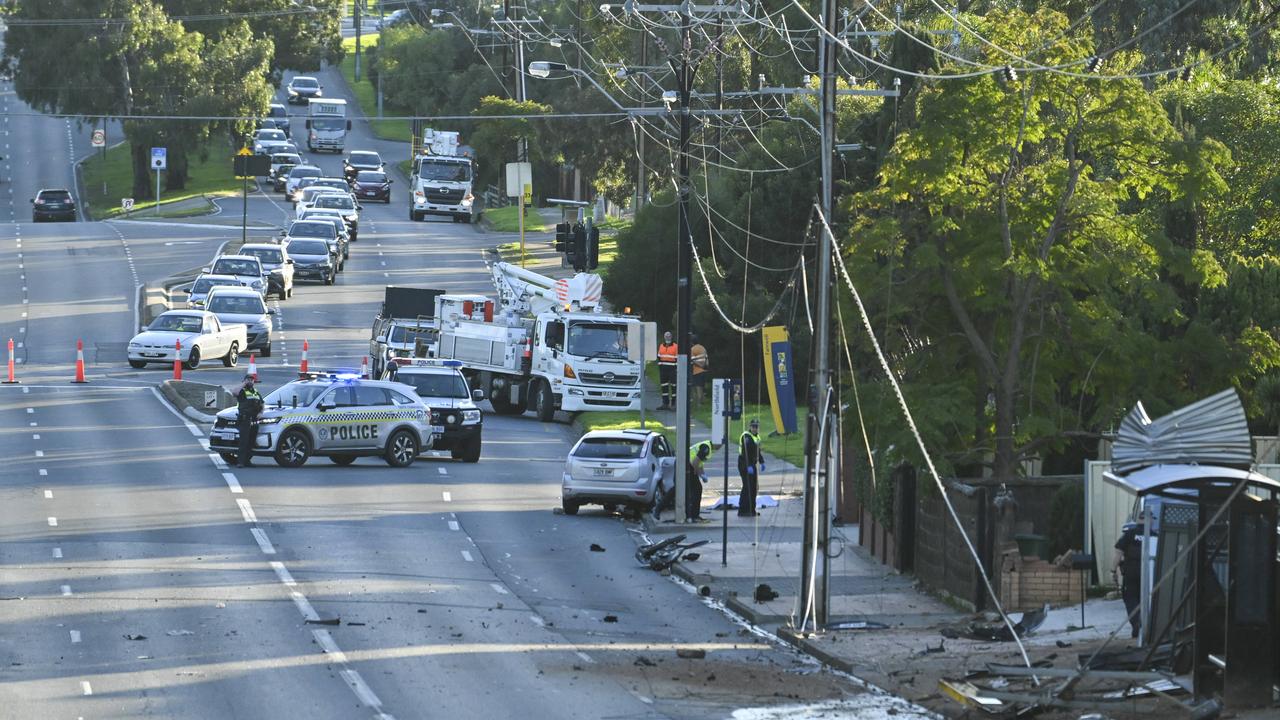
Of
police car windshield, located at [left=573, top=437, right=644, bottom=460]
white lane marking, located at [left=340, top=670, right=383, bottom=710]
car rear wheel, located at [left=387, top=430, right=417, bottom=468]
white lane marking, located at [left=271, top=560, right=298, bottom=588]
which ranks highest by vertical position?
police car windshield, located at [left=573, top=437, right=644, bottom=460]

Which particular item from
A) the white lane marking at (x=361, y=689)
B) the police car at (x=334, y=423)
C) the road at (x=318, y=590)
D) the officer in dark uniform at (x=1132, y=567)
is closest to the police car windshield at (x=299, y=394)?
the police car at (x=334, y=423)

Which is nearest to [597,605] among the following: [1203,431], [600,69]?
[1203,431]

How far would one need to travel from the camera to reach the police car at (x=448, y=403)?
37.4 meters

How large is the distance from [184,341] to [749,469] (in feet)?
69.8

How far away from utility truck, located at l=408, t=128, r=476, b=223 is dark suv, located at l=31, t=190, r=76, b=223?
15741 millimetres

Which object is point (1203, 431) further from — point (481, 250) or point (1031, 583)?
point (481, 250)

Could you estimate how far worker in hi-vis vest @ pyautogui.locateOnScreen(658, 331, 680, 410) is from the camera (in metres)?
43.6

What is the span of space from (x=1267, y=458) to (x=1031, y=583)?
4.68 metres

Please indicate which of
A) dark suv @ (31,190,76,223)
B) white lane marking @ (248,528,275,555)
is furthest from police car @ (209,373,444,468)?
dark suv @ (31,190,76,223)

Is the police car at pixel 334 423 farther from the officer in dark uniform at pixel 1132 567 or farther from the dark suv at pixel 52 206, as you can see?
the dark suv at pixel 52 206

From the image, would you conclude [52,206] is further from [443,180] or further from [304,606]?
[304,606]

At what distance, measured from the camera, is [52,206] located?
87.2m

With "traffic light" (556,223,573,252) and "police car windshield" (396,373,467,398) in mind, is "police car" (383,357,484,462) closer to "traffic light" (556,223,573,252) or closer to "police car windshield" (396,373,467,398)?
"police car windshield" (396,373,467,398)

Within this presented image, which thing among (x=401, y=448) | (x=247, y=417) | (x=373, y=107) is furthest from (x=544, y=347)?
(x=373, y=107)
